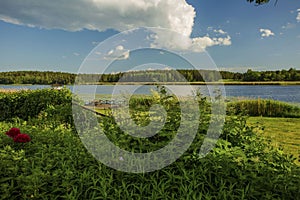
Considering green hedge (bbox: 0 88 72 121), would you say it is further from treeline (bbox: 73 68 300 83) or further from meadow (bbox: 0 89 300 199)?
meadow (bbox: 0 89 300 199)

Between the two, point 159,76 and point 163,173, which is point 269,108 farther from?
point 163,173

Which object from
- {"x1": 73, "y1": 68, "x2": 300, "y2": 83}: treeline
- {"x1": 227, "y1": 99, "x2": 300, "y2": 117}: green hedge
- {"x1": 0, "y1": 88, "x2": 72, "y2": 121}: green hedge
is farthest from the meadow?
{"x1": 227, "y1": 99, "x2": 300, "y2": 117}: green hedge

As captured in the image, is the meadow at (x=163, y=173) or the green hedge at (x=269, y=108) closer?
the meadow at (x=163, y=173)

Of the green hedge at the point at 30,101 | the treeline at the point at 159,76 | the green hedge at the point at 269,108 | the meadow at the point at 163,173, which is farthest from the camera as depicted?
the green hedge at the point at 269,108

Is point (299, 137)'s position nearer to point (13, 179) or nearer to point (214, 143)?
point (214, 143)

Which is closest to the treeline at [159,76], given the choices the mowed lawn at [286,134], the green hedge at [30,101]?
the mowed lawn at [286,134]

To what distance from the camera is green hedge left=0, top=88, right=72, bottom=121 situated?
29.8 feet

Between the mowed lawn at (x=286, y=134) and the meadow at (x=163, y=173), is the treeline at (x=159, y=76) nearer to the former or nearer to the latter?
the meadow at (x=163, y=173)

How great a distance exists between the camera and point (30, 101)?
9641 mm

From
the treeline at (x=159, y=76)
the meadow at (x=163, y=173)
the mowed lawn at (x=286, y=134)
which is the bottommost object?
the mowed lawn at (x=286, y=134)

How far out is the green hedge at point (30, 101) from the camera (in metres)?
9.09

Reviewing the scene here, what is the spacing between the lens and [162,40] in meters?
3.91

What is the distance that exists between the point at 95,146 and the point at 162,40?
5.73 ft

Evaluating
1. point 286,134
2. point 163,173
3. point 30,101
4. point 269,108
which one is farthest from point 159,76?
point 269,108
